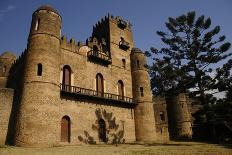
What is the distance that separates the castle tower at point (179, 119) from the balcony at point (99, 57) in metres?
13.2

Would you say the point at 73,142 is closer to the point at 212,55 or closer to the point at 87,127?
the point at 87,127

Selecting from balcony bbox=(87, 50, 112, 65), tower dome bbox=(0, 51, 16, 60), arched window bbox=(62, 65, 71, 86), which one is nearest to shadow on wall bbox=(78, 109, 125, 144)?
arched window bbox=(62, 65, 71, 86)

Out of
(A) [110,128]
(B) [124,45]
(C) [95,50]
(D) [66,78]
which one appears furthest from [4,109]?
(B) [124,45]

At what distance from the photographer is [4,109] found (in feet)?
72.4

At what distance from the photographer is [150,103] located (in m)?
29.4

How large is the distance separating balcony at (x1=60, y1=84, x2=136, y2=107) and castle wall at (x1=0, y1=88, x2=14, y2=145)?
15.6ft

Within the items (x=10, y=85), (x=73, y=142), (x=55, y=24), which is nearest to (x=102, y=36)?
(x=55, y=24)

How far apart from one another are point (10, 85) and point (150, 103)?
16.1 meters

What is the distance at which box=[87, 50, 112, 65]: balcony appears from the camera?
27016 mm

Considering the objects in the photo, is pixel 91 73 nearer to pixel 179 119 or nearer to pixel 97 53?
pixel 97 53

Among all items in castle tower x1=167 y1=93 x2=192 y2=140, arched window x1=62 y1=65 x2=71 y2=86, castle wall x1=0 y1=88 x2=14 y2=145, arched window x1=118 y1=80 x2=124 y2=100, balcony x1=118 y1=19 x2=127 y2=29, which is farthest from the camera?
castle tower x1=167 y1=93 x2=192 y2=140

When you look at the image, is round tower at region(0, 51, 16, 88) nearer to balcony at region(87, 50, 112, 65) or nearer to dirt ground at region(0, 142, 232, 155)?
balcony at region(87, 50, 112, 65)

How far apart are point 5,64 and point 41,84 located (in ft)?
38.9

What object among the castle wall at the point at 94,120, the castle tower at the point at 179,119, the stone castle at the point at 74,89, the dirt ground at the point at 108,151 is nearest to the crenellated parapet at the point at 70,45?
the stone castle at the point at 74,89
